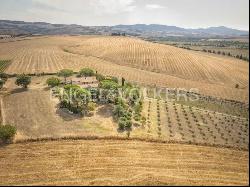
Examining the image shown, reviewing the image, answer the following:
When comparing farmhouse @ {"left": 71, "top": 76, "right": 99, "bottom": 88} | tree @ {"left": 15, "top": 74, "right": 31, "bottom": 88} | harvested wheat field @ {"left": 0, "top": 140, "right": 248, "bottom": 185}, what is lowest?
harvested wheat field @ {"left": 0, "top": 140, "right": 248, "bottom": 185}

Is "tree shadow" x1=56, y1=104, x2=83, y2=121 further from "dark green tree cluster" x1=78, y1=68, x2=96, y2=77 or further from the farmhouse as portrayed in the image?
"dark green tree cluster" x1=78, y1=68, x2=96, y2=77

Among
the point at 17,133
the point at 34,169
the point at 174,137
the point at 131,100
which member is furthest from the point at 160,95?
the point at 34,169

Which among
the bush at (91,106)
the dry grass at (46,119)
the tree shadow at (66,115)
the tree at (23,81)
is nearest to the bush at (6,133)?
the dry grass at (46,119)

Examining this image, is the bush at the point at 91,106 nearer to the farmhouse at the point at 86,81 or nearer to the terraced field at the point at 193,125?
the terraced field at the point at 193,125

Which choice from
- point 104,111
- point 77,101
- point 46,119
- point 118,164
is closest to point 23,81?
point 77,101

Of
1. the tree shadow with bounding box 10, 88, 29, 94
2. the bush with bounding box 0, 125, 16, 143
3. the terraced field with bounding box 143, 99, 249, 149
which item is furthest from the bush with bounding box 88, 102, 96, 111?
the tree shadow with bounding box 10, 88, 29, 94
